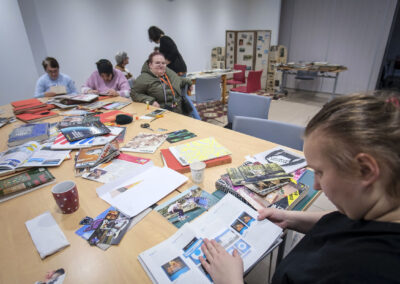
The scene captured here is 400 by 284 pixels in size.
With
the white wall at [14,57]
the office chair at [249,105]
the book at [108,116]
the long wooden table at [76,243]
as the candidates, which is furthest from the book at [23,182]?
the white wall at [14,57]

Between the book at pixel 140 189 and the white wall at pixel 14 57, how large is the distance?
352cm

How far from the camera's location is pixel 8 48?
10.9ft

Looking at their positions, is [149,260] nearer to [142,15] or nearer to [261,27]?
[142,15]

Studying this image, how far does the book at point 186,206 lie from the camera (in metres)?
0.92

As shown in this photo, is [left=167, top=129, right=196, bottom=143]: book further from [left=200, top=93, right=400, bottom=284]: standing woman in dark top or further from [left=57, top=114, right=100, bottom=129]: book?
[left=200, top=93, right=400, bottom=284]: standing woman in dark top

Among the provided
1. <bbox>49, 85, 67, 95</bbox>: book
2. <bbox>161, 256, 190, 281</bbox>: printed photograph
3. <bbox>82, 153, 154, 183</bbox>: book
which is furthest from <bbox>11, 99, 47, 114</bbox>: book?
<bbox>161, 256, 190, 281</bbox>: printed photograph

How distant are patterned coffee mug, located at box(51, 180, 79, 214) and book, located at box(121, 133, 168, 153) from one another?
1.80ft

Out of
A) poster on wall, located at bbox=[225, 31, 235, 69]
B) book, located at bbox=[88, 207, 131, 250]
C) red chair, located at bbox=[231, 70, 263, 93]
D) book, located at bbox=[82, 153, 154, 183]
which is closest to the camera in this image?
book, located at bbox=[88, 207, 131, 250]

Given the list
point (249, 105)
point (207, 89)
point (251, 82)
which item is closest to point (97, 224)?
point (249, 105)

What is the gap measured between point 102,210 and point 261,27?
7.32 m

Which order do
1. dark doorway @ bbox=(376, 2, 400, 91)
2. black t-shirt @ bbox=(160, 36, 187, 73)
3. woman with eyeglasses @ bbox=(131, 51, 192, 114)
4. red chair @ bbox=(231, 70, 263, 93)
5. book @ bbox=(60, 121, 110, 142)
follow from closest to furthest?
book @ bbox=(60, 121, 110, 142), woman with eyeglasses @ bbox=(131, 51, 192, 114), black t-shirt @ bbox=(160, 36, 187, 73), red chair @ bbox=(231, 70, 263, 93), dark doorway @ bbox=(376, 2, 400, 91)

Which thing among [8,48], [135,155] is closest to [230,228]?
[135,155]

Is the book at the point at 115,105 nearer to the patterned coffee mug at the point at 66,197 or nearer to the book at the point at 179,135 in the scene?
the book at the point at 179,135

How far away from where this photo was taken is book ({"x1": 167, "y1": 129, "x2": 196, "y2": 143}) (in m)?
1.62
